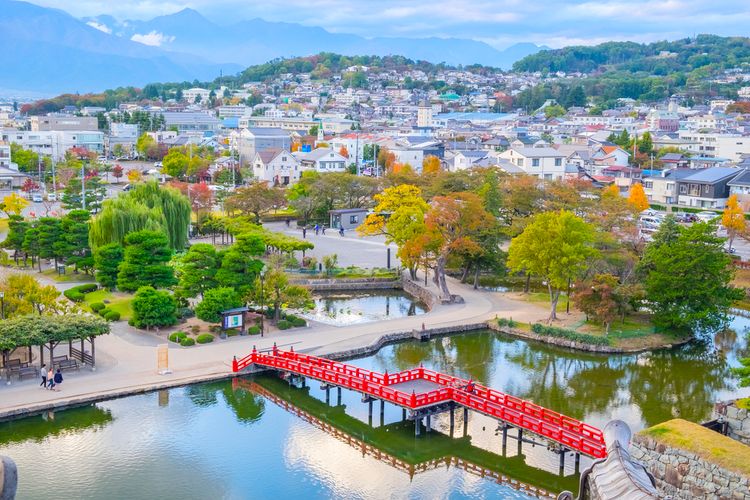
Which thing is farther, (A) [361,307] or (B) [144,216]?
(B) [144,216]

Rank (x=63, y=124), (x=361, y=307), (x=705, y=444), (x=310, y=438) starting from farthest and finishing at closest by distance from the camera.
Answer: (x=63, y=124) → (x=361, y=307) → (x=310, y=438) → (x=705, y=444)

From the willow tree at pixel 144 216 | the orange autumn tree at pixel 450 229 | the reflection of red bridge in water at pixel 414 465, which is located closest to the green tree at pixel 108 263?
the willow tree at pixel 144 216

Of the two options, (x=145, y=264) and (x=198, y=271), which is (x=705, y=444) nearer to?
(x=198, y=271)

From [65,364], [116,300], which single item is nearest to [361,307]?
[116,300]

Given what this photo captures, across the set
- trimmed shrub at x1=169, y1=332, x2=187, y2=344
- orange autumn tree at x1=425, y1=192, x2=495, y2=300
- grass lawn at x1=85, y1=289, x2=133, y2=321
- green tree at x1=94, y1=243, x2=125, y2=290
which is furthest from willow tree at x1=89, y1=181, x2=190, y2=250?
orange autumn tree at x1=425, y1=192, x2=495, y2=300

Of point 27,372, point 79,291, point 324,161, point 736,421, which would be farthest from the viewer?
point 324,161

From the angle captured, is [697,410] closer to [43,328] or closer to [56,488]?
[56,488]

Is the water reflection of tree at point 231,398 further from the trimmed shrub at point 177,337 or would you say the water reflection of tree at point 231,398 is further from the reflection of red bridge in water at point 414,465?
the trimmed shrub at point 177,337
